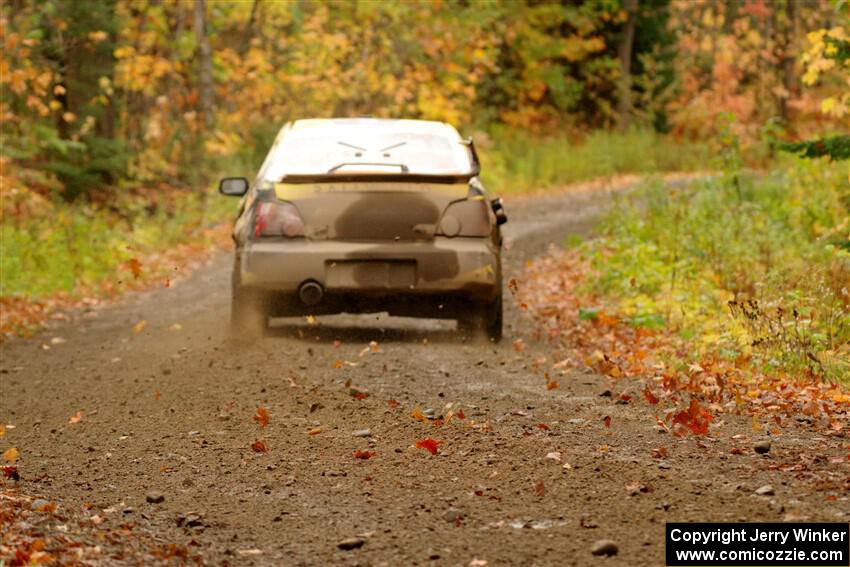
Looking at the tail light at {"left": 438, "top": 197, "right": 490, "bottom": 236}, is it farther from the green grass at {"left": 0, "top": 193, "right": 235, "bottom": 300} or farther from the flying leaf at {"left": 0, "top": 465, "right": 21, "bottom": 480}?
the green grass at {"left": 0, "top": 193, "right": 235, "bottom": 300}

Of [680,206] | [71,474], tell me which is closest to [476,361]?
[71,474]

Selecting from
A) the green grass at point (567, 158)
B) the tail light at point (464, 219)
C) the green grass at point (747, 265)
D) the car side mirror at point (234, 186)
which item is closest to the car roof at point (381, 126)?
the car side mirror at point (234, 186)

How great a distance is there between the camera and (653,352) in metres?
10.5

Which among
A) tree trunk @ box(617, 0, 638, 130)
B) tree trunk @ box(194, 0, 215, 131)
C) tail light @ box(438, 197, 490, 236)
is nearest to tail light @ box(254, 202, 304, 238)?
tail light @ box(438, 197, 490, 236)

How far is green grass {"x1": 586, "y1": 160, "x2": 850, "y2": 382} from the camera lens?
31.0 ft

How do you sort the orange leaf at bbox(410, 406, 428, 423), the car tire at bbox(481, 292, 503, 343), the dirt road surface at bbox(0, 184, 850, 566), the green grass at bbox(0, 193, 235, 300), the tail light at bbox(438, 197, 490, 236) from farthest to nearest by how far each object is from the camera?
the green grass at bbox(0, 193, 235, 300) → the car tire at bbox(481, 292, 503, 343) → the tail light at bbox(438, 197, 490, 236) → the orange leaf at bbox(410, 406, 428, 423) → the dirt road surface at bbox(0, 184, 850, 566)

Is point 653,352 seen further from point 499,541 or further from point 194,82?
point 194,82

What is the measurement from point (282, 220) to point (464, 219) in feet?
4.67

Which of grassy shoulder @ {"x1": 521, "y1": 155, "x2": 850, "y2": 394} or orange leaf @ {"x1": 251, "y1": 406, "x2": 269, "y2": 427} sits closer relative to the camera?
orange leaf @ {"x1": 251, "y1": 406, "x2": 269, "y2": 427}

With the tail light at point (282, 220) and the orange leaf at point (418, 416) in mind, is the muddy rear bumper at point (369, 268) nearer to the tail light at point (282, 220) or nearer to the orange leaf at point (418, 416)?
the tail light at point (282, 220)

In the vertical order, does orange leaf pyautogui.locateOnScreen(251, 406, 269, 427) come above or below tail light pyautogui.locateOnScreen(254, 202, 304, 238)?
below

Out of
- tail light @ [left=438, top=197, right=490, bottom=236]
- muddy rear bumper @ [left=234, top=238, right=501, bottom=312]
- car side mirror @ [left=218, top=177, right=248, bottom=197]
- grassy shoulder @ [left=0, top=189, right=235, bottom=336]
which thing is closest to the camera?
muddy rear bumper @ [left=234, top=238, right=501, bottom=312]

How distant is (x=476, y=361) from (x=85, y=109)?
1373 cm

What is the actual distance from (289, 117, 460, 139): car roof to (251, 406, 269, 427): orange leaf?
382 cm
